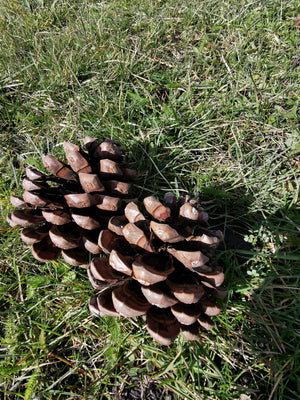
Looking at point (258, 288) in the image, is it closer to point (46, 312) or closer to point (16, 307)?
point (46, 312)

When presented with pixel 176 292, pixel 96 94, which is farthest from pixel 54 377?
pixel 96 94

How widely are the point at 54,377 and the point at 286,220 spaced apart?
1738 millimetres

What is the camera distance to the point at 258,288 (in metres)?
1.71

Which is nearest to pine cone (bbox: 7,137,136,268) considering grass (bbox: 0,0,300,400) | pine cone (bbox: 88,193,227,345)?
pine cone (bbox: 88,193,227,345)

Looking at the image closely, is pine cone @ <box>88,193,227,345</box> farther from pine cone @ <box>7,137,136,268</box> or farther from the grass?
the grass

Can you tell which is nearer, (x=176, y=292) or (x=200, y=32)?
(x=176, y=292)

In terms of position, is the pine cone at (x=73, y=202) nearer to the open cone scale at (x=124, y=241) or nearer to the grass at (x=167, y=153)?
the open cone scale at (x=124, y=241)

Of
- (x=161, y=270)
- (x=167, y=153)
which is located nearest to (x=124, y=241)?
(x=161, y=270)

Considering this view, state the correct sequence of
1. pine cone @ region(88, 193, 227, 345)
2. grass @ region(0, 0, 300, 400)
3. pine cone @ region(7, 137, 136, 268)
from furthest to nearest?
grass @ region(0, 0, 300, 400)
pine cone @ region(7, 137, 136, 268)
pine cone @ region(88, 193, 227, 345)

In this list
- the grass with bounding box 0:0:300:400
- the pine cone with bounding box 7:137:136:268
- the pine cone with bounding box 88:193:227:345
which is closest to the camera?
the pine cone with bounding box 88:193:227:345

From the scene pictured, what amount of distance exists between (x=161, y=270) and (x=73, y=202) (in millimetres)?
558

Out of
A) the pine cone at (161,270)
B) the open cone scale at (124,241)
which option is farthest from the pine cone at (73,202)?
the pine cone at (161,270)

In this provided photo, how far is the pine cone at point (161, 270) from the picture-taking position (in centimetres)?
126

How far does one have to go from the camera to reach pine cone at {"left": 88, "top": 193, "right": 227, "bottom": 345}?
1.26 meters
